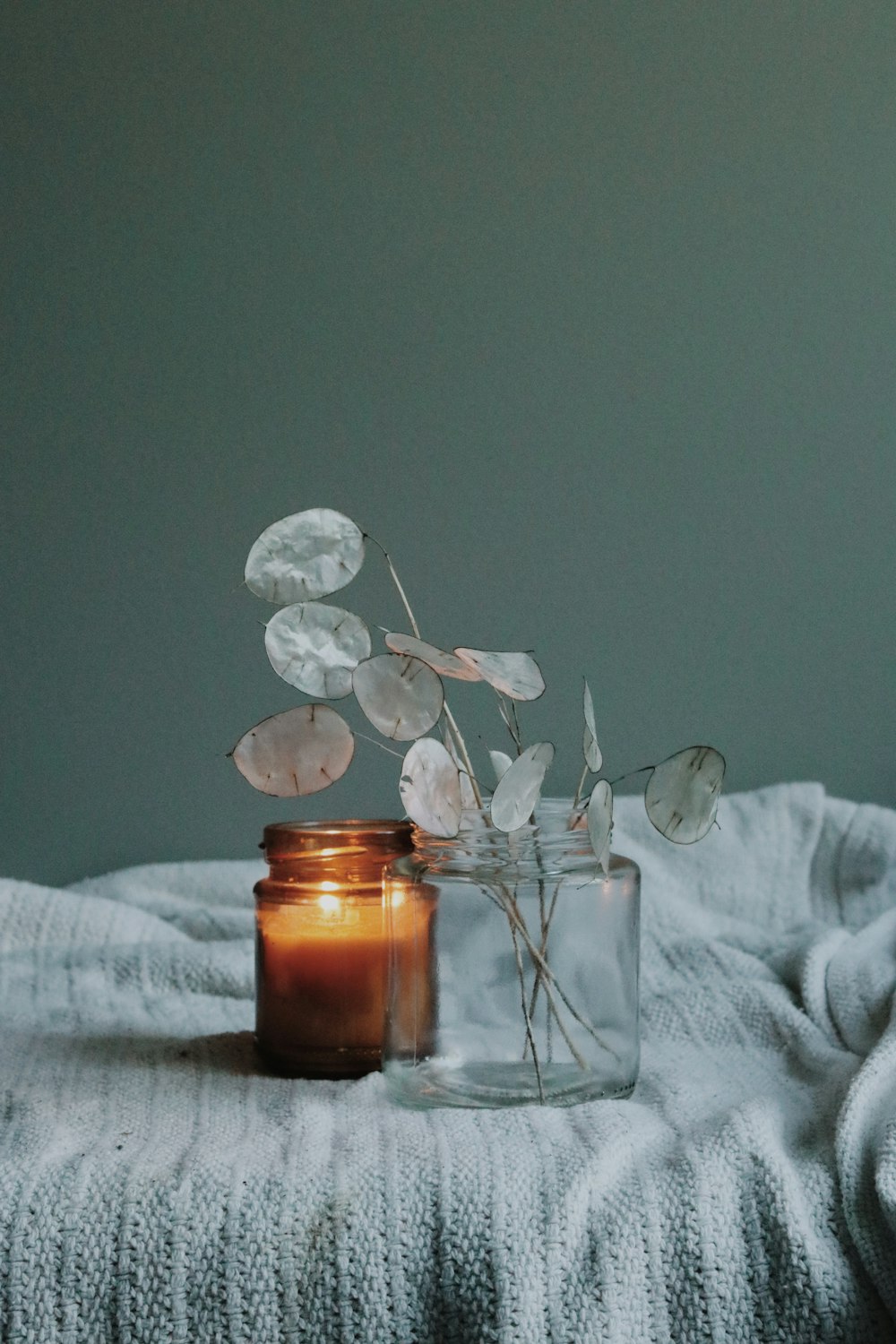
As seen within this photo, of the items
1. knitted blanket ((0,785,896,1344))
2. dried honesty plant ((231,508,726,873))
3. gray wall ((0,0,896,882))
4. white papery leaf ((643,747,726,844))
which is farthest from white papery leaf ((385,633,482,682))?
gray wall ((0,0,896,882))

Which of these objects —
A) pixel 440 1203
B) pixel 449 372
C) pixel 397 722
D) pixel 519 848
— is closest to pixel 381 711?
pixel 397 722

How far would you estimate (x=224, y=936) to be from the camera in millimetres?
1229

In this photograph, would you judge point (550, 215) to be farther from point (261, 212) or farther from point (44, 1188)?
point (44, 1188)

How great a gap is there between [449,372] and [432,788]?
834 mm

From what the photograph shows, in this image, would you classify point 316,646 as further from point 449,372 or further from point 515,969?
point 449,372

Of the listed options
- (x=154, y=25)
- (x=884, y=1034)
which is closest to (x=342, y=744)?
(x=884, y=1034)

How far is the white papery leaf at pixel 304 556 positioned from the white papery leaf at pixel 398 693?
58mm

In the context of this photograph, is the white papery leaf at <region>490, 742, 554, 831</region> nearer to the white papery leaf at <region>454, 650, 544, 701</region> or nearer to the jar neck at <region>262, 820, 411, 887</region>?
the white papery leaf at <region>454, 650, 544, 701</region>

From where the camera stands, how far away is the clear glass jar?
78 centimetres

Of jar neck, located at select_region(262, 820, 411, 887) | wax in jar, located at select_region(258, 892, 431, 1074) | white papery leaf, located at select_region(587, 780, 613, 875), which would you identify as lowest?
wax in jar, located at select_region(258, 892, 431, 1074)

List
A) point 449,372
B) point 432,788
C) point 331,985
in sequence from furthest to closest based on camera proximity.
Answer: point 449,372 → point 331,985 → point 432,788

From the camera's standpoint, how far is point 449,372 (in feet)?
4.76

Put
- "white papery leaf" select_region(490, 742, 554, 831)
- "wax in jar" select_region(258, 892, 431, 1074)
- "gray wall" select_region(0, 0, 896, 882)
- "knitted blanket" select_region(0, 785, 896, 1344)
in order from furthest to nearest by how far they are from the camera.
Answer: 1. "gray wall" select_region(0, 0, 896, 882)
2. "wax in jar" select_region(258, 892, 431, 1074)
3. "white papery leaf" select_region(490, 742, 554, 831)
4. "knitted blanket" select_region(0, 785, 896, 1344)

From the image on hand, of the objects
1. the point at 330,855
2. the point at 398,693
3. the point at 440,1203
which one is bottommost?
the point at 440,1203
